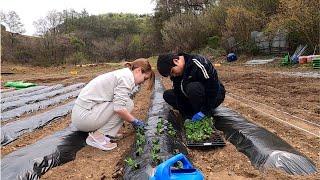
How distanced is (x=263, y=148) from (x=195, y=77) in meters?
1.37

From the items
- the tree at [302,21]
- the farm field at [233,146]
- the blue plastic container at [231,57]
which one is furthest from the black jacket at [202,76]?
the blue plastic container at [231,57]

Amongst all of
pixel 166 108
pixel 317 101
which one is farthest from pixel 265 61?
pixel 166 108

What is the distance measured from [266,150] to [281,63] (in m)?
12.4

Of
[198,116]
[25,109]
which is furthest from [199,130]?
[25,109]

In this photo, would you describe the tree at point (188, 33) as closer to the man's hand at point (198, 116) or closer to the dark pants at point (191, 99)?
the dark pants at point (191, 99)

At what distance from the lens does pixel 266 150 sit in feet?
11.4

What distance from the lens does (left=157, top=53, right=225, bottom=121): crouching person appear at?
14.7 ft

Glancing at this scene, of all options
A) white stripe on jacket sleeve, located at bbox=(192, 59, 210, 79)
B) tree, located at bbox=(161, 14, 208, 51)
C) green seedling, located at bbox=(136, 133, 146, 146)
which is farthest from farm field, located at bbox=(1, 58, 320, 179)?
tree, located at bbox=(161, 14, 208, 51)

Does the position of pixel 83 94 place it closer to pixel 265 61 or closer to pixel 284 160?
pixel 284 160

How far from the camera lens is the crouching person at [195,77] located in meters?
4.49

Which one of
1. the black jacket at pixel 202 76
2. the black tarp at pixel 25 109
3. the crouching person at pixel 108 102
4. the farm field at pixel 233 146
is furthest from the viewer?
the black tarp at pixel 25 109

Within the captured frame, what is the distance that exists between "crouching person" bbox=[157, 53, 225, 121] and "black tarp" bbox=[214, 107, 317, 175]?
38cm

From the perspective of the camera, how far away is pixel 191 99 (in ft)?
15.1

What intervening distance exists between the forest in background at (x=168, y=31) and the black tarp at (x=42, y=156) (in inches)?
506
